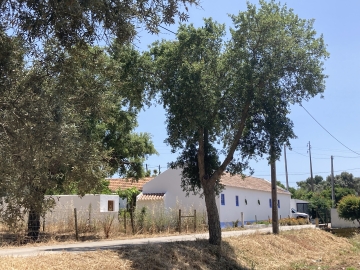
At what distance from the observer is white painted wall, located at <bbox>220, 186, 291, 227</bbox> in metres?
40.4

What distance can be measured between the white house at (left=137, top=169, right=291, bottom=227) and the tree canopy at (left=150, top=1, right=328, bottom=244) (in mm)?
18940

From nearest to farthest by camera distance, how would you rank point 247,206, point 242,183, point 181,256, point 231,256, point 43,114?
point 43,114 → point 181,256 → point 231,256 → point 247,206 → point 242,183

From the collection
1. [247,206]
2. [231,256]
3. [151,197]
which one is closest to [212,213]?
[231,256]

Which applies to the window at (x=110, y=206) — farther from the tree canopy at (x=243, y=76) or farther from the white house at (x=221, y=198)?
the tree canopy at (x=243, y=76)

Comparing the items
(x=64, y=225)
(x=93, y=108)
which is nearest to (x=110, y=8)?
(x=93, y=108)

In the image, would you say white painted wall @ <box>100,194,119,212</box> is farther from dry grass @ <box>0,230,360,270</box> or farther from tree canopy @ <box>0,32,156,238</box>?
tree canopy @ <box>0,32,156,238</box>

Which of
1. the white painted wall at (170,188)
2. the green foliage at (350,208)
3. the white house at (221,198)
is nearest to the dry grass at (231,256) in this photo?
the green foliage at (350,208)

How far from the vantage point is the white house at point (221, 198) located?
39688 mm

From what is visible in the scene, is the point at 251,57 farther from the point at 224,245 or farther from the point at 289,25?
the point at 224,245

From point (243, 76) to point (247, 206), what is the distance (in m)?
29.5

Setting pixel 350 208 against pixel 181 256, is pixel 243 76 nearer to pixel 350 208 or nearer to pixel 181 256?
pixel 181 256

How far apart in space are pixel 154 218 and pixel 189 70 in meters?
13.6

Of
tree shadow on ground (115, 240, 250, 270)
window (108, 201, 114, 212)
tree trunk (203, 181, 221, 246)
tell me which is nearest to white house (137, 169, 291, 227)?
window (108, 201, 114, 212)

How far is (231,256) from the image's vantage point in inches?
757
